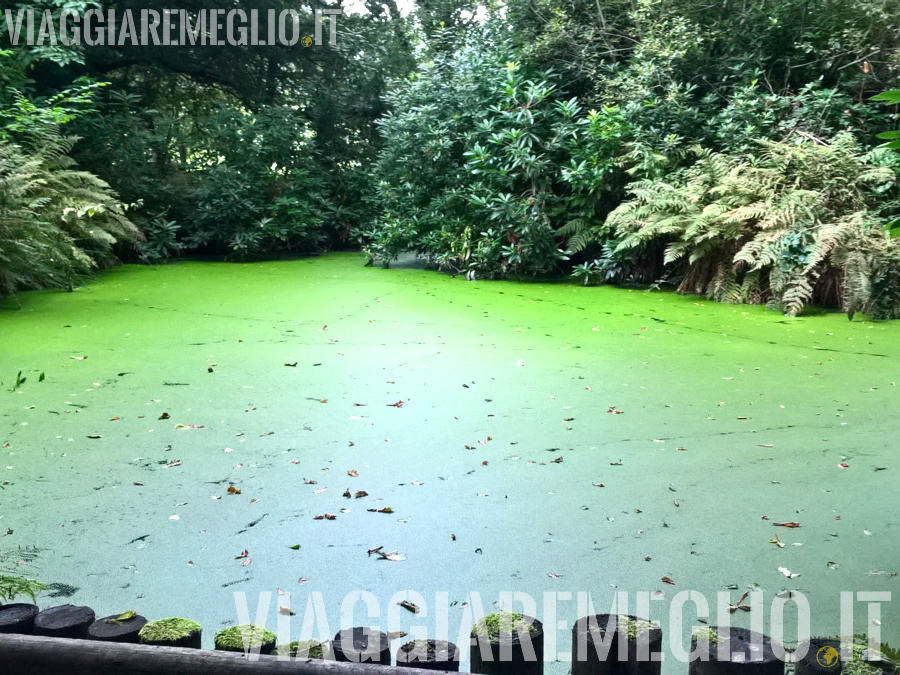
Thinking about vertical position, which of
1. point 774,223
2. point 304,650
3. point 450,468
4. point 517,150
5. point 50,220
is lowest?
point 450,468

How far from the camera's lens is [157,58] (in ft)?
25.8

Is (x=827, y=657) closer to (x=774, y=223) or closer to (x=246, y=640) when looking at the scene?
(x=246, y=640)

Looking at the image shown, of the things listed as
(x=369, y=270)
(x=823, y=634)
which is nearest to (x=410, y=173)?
(x=369, y=270)

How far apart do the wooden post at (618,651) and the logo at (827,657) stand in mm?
185

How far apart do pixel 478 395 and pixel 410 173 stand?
14.7 ft

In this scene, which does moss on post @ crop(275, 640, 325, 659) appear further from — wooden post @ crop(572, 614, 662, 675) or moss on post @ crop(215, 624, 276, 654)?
wooden post @ crop(572, 614, 662, 675)

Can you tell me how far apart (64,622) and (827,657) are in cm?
95

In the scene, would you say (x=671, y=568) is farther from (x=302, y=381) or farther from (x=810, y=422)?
(x=302, y=381)

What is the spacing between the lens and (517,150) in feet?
20.2

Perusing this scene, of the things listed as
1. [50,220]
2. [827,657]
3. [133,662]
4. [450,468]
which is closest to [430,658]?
[133,662]

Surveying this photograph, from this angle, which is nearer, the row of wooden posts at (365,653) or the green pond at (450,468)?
the row of wooden posts at (365,653)

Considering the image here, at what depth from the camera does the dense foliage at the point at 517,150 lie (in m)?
5.07

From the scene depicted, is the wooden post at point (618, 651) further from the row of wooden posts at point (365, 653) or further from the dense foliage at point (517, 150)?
the dense foliage at point (517, 150)

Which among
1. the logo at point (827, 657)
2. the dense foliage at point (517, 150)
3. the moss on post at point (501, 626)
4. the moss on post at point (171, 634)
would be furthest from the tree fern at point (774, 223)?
the moss on post at point (171, 634)
